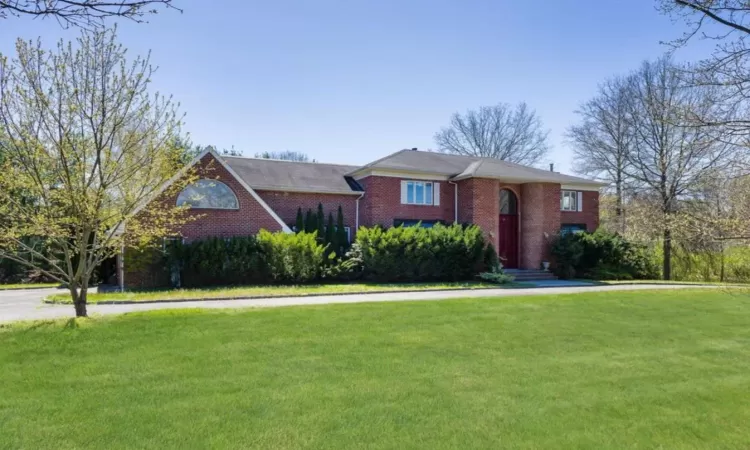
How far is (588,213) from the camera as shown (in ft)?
85.0

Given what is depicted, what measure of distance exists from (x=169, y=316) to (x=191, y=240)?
383 inches

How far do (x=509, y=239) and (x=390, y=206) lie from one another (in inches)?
267

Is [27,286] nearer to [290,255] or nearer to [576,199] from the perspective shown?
[290,255]

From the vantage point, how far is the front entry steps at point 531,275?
2162 cm

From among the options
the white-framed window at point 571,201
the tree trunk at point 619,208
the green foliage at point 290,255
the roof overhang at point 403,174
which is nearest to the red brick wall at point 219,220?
the green foliage at point 290,255

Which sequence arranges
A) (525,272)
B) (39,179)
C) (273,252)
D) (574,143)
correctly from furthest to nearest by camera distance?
(574,143), (525,272), (273,252), (39,179)

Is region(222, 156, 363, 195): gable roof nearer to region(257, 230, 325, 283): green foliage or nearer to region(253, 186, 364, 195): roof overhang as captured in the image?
region(253, 186, 364, 195): roof overhang

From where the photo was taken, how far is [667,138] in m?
25.5

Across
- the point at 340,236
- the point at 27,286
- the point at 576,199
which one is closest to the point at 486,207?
the point at 340,236

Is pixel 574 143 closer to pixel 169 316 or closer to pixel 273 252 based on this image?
pixel 273 252

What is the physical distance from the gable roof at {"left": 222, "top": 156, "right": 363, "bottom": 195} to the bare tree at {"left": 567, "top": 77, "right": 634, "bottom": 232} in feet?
58.7

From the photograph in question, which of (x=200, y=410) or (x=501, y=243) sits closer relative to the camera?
(x=200, y=410)

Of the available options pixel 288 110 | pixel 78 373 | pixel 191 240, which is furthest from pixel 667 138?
pixel 78 373

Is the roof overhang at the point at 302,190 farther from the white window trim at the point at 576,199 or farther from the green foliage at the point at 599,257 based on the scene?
the white window trim at the point at 576,199
